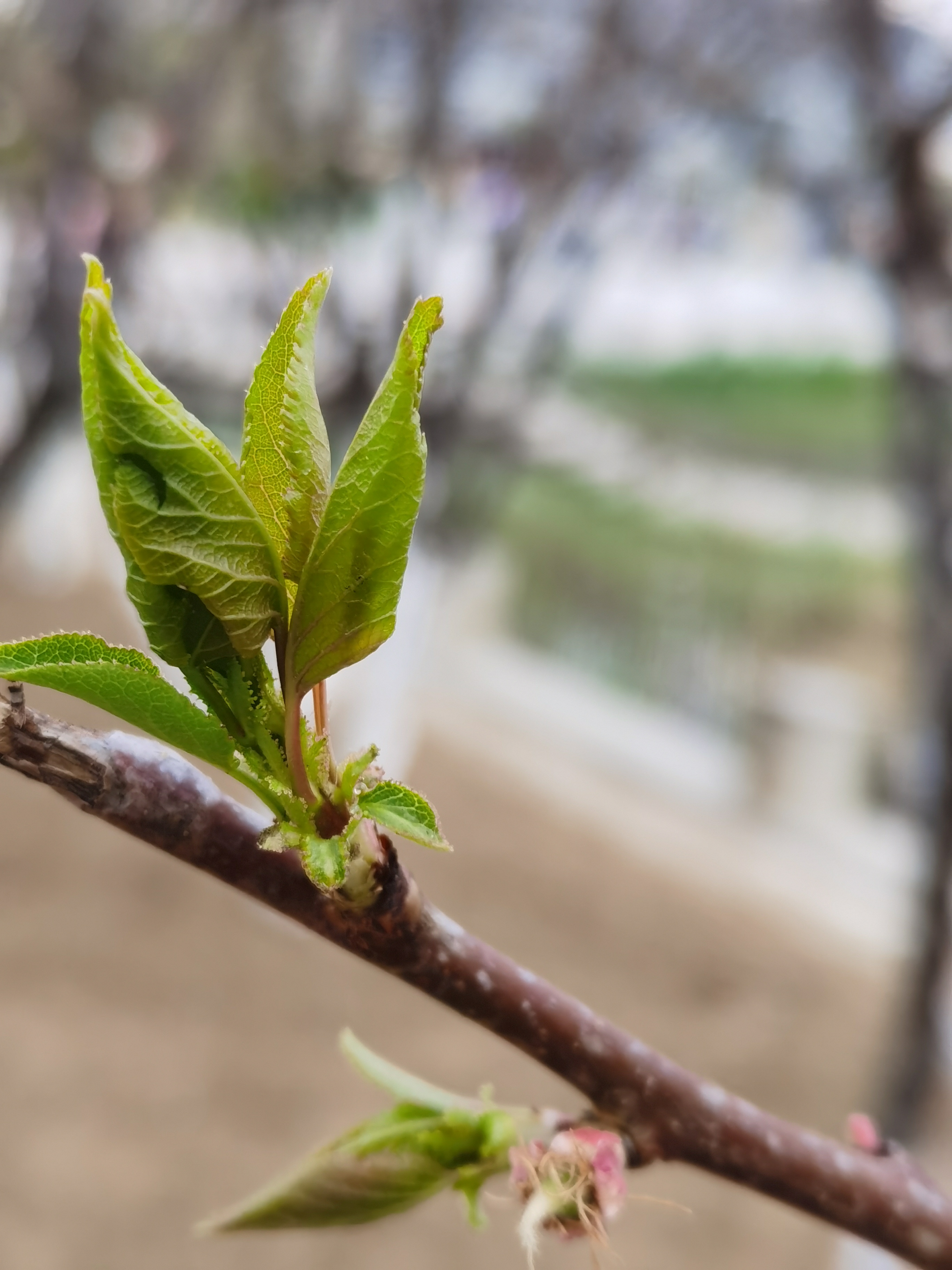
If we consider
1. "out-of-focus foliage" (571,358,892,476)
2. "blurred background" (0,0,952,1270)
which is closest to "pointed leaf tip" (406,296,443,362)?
"blurred background" (0,0,952,1270)

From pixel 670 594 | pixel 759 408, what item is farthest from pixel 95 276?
pixel 670 594

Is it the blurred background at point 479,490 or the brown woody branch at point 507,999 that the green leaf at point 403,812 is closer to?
the brown woody branch at point 507,999

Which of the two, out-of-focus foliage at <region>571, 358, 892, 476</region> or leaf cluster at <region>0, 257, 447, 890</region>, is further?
out-of-focus foliage at <region>571, 358, 892, 476</region>

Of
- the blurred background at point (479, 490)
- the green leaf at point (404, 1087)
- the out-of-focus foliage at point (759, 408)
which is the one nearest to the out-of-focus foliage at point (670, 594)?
the out-of-focus foliage at point (759, 408)

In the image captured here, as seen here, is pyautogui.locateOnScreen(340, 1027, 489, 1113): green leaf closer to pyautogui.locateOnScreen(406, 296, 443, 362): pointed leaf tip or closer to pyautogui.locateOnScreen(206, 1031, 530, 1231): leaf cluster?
pyautogui.locateOnScreen(206, 1031, 530, 1231): leaf cluster

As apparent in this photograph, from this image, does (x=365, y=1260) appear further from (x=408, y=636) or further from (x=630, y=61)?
(x=630, y=61)

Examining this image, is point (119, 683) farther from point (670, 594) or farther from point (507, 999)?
point (670, 594)
